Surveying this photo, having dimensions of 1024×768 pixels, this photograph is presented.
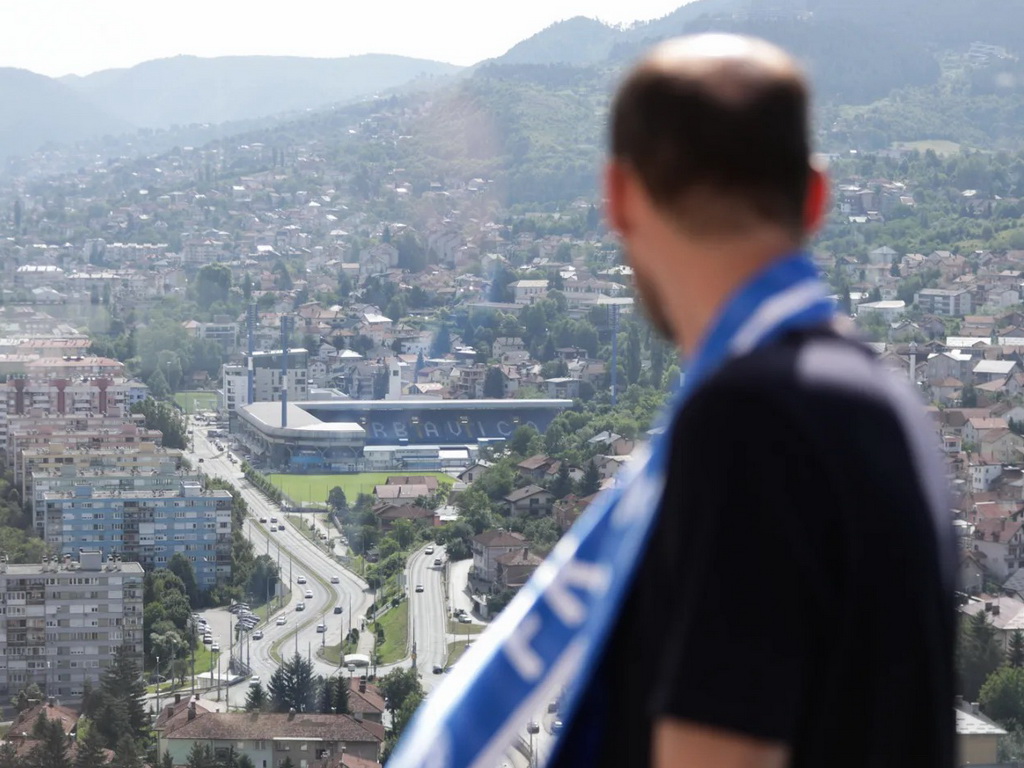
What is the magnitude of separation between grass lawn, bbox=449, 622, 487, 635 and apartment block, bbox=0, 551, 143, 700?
4.45 ft

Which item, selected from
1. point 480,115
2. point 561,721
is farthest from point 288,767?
point 480,115

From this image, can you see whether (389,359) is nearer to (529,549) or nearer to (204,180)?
(529,549)

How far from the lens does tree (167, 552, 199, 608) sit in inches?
366

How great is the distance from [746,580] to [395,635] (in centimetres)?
813

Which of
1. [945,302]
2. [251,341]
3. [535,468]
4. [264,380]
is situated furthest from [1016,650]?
[251,341]

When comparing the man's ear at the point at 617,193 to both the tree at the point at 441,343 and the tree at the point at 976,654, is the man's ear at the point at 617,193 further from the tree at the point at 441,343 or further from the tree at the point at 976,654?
the tree at the point at 441,343

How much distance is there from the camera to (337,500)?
1127 cm

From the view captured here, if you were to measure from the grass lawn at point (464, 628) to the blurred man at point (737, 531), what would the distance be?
7.68 m

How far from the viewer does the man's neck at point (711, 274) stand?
317 mm

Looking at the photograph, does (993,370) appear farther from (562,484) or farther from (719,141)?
(719,141)

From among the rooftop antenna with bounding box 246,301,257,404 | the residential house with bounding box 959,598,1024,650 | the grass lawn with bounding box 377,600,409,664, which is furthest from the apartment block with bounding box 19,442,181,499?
the residential house with bounding box 959,598,1024,650

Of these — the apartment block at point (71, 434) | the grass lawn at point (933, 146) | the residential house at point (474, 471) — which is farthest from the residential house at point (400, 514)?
the grass lawn at point (933, 146)

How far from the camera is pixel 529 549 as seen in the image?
30.0 feet

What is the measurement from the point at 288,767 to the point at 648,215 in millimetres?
6561
